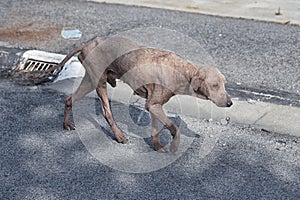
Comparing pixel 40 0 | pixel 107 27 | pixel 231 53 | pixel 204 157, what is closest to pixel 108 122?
pixel 204 157

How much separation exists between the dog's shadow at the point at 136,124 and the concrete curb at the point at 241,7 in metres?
3.49

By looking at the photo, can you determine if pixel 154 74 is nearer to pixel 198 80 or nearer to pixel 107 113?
pixel 198 80

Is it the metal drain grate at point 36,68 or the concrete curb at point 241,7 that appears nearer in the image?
the metal drain grate at point 36,68

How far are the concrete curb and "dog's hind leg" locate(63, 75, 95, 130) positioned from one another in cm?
406

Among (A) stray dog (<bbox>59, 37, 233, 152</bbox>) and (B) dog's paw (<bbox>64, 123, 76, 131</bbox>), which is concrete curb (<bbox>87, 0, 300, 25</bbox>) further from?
(A) stray dog (<bbox>59, 37, 233, 152</bbox>)

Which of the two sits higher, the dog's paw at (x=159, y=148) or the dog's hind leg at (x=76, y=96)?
the dog's hind leg at (x=76, y=96)

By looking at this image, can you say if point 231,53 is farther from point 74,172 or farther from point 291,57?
point 74,172

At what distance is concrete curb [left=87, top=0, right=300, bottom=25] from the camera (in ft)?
27.2

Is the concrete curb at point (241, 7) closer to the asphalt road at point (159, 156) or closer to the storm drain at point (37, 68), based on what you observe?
the asphalt road at point (159, 156)

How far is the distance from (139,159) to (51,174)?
66 cm

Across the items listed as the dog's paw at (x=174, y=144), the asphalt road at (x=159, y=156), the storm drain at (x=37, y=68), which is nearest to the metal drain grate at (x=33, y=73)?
the storm drain at (x=37, y=68)

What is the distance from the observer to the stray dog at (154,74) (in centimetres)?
402

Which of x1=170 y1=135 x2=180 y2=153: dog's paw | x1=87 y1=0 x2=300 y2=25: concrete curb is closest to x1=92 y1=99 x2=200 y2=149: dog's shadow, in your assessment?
x1=170 y1=135 x2=180 y2=153: dog's paw

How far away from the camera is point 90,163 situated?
14.4 feet
